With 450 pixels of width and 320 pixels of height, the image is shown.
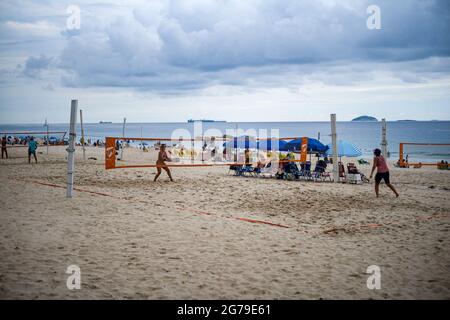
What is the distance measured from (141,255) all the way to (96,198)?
4.66 metres

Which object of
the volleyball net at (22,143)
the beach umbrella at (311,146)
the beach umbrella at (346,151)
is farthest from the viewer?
the volleyball net at (22,143)

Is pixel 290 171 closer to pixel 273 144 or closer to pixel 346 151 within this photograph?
pixel 273 144

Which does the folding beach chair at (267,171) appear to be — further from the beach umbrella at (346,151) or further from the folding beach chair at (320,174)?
the beach umbrella at (346,151)

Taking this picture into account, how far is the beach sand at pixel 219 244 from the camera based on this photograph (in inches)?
170

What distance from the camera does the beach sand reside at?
14.2 feet

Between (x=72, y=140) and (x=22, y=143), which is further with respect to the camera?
(x=22, y=143)

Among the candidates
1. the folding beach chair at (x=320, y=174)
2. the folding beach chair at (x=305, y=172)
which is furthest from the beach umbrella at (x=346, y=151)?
the folding beach chair at (x=305, y=172)

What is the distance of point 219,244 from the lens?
602 centimetres

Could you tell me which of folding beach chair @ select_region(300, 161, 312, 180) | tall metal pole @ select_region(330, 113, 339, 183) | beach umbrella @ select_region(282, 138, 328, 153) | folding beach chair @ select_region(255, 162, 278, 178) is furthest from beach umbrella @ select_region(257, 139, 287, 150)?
tall metal pole @ select_region(330, 113, 339, 183)

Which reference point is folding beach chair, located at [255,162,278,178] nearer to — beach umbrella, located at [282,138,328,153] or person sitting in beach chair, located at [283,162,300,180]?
person sitting in beach chair, located at [283,162,300,180]

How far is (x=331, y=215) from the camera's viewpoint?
8.38m

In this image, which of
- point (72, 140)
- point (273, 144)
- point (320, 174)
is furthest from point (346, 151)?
point (72, 140)

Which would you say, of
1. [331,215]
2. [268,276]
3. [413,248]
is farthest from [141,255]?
[331,215]
